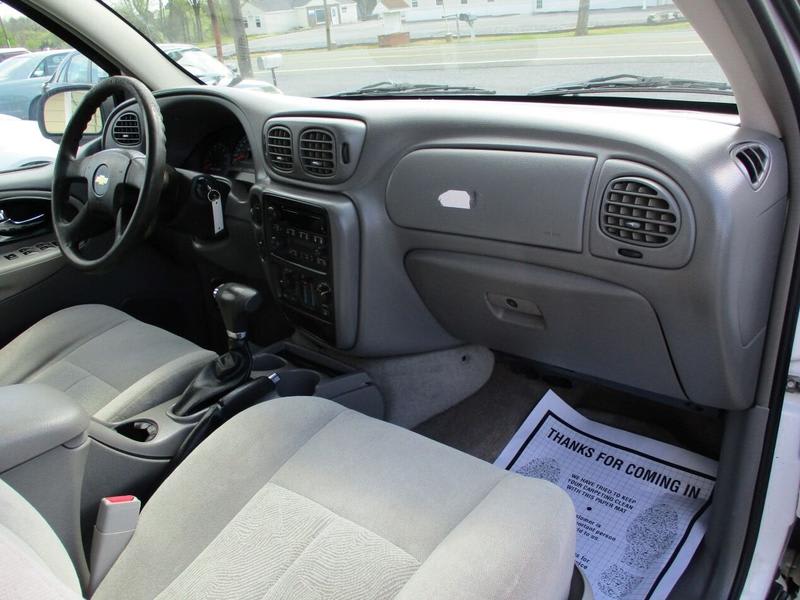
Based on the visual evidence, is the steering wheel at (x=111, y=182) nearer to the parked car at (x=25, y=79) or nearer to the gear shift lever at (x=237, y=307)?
the gear shift lever at (x=237, y=307)

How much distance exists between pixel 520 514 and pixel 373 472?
0.82 ft

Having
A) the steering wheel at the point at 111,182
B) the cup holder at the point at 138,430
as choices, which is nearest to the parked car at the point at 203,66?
the steering wheel at the point at 111,182

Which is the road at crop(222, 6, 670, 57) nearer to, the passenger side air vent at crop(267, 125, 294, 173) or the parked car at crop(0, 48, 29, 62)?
the passenger side air vent at crop(267, 125, 294, 173)

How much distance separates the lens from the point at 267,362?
178cm

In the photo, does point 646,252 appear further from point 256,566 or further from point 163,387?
point 163,387

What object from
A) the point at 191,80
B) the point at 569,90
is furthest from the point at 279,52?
the point at 569,90

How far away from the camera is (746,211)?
108 cm

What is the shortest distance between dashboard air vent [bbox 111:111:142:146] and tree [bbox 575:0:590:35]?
1.29m

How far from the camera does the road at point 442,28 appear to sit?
4.58 ft

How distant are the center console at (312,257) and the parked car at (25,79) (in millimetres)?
963

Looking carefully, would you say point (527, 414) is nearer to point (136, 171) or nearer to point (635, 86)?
point (635, 86)

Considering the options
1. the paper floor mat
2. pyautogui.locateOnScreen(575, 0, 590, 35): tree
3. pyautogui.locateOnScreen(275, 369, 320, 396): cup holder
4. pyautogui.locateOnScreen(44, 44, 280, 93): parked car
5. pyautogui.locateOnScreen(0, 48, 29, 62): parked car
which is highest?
pyautogui.locateOnScreen(575, 0, 590, 35): tree

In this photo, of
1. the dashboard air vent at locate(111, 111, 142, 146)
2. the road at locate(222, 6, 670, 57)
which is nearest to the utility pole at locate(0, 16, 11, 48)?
the dashboard air vent at locate(111, 111, 142, 146)

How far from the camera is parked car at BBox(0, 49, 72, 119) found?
224 centimetres
